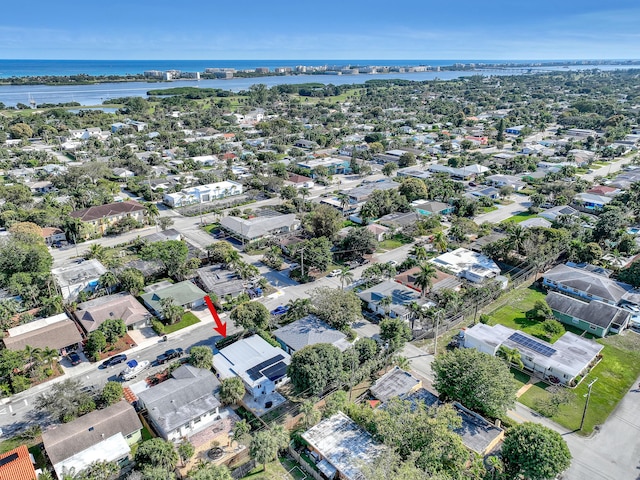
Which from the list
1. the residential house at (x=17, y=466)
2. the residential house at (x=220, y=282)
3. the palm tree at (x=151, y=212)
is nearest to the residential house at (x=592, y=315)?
the residential house at (x=220, y=282)

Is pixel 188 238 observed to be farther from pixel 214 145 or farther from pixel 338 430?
pixel 214 145

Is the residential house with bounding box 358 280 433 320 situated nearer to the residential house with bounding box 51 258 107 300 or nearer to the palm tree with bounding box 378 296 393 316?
the palm tree with bounding box 378 296 393 316

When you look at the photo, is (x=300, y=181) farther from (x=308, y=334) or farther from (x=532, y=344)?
(x=532, y=344)

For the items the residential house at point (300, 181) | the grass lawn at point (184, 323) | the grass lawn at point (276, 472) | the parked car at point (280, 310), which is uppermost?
the residential house at point (300, 181)

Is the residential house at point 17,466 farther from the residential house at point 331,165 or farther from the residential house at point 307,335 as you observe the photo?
the residential house at point 331,165

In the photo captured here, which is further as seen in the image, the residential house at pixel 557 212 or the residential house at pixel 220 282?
the residential house at pixel 557 212

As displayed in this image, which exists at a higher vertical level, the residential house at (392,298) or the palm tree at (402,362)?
the residential house at (392,298)
